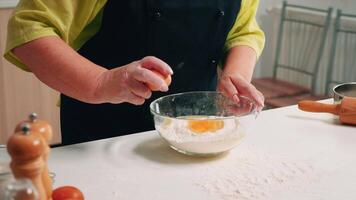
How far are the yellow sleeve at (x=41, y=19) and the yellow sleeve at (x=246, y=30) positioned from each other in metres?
0.36

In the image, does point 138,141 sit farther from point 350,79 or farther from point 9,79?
point 350,79

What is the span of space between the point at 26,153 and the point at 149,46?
1.95 ft

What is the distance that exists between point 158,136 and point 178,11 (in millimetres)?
264

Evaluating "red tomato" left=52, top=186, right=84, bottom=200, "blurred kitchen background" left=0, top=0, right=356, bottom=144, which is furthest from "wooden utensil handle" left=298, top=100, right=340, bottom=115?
"blurred kitchen background" left=0, top=0, right=356, bottom=144

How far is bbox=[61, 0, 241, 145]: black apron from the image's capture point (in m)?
1.04

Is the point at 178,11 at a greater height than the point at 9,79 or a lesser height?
greater

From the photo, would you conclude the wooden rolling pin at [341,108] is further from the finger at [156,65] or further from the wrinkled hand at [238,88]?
the finger at [156,65]

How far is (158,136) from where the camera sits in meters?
0.98

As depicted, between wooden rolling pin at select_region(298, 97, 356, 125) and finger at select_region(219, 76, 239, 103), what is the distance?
7.4 inches

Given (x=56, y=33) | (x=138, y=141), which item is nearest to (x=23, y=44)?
(x=56, y=33)

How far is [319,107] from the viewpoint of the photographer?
3.56ft

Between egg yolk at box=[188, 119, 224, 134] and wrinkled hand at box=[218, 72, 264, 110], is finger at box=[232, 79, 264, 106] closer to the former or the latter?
wrinkled hand at box=[218, 72, 264, 110]

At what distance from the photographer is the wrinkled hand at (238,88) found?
0.96 metres

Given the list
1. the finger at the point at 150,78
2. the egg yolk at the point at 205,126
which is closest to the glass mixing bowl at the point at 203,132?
the egg yolk at the point at 205,126
